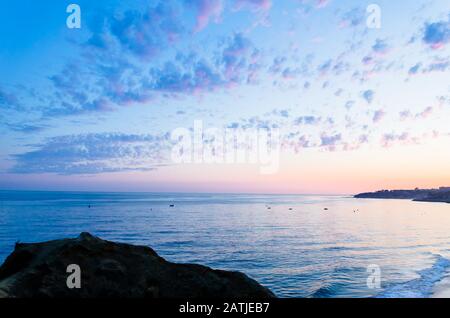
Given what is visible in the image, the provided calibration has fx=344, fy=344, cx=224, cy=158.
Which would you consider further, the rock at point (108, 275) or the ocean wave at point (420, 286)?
the ocean wave at point (420, 286)

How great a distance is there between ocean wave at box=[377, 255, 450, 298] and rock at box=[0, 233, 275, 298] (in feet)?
53.8

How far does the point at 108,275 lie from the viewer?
870 centimetres

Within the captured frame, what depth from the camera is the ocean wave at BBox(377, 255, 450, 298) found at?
2184 centimetres

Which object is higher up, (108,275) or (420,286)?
(108,275)

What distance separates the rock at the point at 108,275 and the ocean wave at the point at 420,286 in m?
16.4

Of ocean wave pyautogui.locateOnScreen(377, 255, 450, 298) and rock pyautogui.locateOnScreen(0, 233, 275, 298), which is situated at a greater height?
rock pyautogui.locateOnScreen(0, 233, 275, 298)

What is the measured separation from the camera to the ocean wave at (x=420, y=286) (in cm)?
2184

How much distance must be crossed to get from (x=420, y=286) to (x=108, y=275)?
78.7 feet

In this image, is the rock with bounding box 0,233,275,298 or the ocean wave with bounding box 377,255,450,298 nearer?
the rock with bounding box 0,233,275,298

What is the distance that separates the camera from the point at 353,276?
96.0ft

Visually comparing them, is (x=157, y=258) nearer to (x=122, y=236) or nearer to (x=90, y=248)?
(x=90, y=248)

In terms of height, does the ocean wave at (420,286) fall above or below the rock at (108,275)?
below
